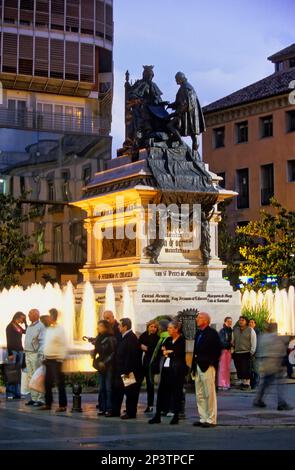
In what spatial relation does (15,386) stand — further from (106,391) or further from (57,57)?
(57,57)

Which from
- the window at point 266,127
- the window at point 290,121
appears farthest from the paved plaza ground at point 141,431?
the window at point 266,127

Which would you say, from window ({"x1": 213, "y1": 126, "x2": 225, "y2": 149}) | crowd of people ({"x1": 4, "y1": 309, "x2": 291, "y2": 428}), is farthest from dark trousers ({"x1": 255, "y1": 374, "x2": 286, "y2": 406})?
window ({"x1": 213, "y1": 126, "x2": 225, "y2": 149})

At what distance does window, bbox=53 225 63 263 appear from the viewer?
65.1 metres

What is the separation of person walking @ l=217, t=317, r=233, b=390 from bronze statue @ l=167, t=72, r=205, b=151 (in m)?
5.33

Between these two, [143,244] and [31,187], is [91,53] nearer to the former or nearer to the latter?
[31,187]

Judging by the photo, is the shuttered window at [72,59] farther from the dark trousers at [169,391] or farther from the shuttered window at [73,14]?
the dark trousers at [169,391]

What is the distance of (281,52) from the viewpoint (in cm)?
7612

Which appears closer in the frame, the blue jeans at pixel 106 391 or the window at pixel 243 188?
the blue jeans at pixel 106 391

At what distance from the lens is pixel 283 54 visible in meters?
75.6

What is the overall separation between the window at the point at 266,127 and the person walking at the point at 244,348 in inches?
1802

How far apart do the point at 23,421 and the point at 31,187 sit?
48.8 metres

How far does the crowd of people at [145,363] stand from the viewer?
17.0 m

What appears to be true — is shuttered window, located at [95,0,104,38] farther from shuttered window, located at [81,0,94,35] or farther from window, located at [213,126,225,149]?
window, located at [213,126,225,149]
